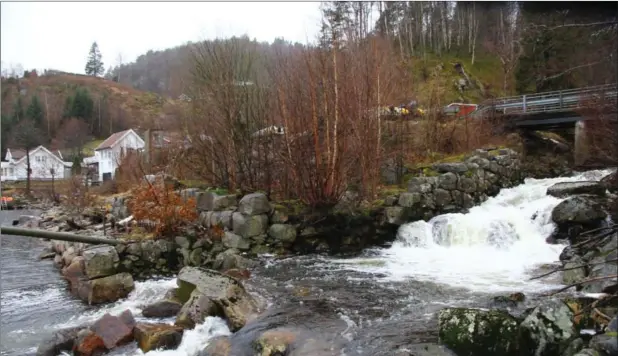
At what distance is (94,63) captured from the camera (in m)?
91.2

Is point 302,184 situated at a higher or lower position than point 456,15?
lower

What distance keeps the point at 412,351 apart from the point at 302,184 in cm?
639

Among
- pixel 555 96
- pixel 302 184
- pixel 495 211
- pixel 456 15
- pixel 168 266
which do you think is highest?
pixel 456 15

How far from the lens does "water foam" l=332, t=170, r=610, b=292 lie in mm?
8312

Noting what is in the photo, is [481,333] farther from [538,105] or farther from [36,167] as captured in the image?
[36,167]

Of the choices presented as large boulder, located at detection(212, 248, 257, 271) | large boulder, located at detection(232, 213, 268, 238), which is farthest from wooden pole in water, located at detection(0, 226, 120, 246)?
large boulder, located at detection(232, 213, 268, 238)

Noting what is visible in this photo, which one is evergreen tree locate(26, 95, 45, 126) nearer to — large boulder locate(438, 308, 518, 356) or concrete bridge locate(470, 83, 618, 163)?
concrete bridge locate(470, 83, 618, 163)

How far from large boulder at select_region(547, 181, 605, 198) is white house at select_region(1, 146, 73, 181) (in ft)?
160

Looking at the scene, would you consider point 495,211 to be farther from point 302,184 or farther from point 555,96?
point 555,96

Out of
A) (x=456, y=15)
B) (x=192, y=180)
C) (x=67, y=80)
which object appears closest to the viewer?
(x=192, y=180)

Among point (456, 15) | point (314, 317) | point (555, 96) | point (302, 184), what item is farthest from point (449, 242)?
point (456, 15)

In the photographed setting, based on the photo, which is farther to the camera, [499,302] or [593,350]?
[499,302]

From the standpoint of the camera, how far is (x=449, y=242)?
35.7 ft

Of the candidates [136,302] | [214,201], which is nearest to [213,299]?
[136,302]
